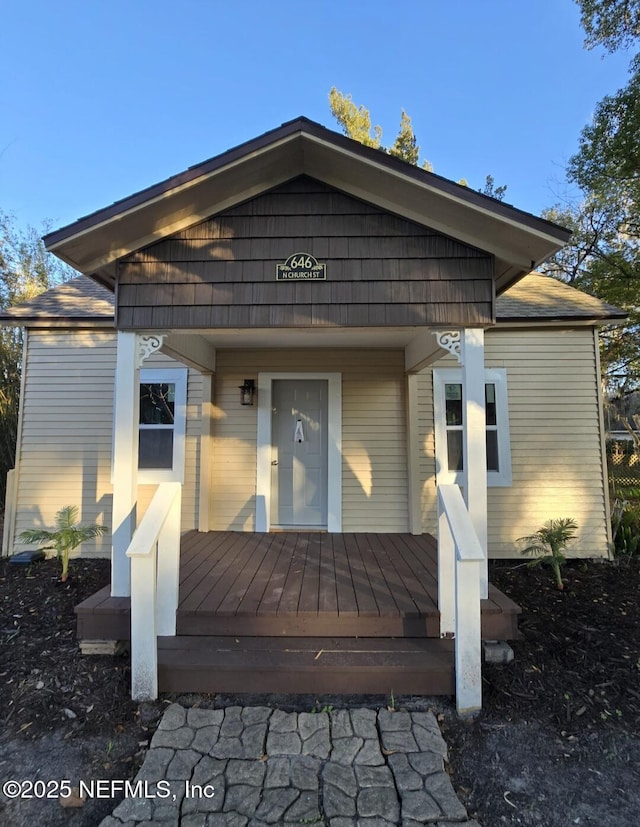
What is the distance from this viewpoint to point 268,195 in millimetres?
3258

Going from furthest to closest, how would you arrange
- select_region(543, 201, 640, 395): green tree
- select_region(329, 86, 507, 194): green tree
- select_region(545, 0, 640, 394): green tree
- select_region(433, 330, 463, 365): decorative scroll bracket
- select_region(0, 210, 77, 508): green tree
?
1. select_region(329, 86, 507, 194): green tree
2. select_region(543, 201, 640, 395): green tree
3. select_region(545, 0, 640, 394): green tree
4. select_region(0, 210, 77, 508): green tree
5. select_region(433, 330, 463, 365): decorative scroll bracket

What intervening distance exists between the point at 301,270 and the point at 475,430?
1798 mm

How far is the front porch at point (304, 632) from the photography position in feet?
8.21

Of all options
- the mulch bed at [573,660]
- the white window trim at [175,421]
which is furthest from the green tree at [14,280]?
the mulch bed at [573,660]

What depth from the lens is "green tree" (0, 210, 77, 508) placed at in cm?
796

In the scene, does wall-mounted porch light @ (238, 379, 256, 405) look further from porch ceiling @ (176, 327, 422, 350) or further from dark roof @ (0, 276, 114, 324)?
dark roof @ (0, 276, 114, 324)

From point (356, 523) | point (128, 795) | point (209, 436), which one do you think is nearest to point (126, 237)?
point (209, 436)

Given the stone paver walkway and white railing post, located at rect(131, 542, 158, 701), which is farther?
white railing post, located at rect(131, 542, 158, 701)

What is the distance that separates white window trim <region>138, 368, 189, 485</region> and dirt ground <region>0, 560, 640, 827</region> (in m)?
1.87

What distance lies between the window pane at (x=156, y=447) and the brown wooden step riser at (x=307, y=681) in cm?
305

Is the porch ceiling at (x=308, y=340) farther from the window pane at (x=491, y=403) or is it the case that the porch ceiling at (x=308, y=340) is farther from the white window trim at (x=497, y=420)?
the window pane at (x=491, y=403)

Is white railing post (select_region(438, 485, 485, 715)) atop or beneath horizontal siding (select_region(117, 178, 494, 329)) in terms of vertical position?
beneath

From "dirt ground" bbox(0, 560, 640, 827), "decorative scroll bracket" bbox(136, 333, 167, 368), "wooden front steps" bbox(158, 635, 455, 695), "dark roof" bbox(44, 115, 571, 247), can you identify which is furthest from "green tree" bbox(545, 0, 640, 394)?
"decorative scroll bracket" bbox(136, 333, 167, 368)

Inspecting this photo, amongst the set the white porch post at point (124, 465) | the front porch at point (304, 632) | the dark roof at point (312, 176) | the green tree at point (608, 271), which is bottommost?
the front porch at point (304, 632)
